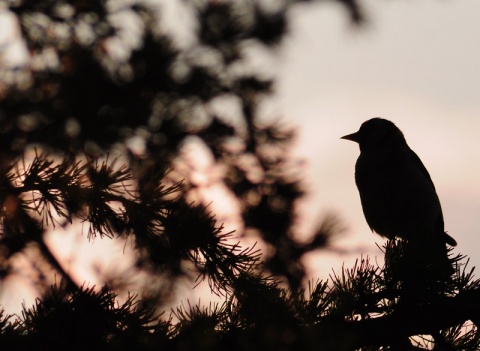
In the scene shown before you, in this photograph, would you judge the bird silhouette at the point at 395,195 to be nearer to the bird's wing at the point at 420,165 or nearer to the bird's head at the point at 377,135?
the bird's wing at the point at 420,165

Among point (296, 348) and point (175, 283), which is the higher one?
point (175, 283)

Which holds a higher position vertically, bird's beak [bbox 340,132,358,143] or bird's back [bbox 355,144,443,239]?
bird's beak [bbox 340,132,358,143]

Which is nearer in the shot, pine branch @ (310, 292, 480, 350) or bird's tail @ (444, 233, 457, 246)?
pine branch @ (310, 292, 480, 350)

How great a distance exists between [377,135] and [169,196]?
2662 millimetres

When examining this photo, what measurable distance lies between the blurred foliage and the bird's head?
498mm

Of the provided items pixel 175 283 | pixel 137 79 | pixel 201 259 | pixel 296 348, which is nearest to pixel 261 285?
pixel 201 259

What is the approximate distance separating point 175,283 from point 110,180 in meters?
2.50

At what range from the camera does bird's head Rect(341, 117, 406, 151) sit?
13.9ft

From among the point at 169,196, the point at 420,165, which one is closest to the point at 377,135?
the point at 420,165

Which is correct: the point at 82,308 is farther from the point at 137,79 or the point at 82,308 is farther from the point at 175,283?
the point at 137,79

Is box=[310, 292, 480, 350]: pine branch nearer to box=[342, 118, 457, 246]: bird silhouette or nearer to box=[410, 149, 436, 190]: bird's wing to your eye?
box=[342, 118, 457, 246]: bird silhouette

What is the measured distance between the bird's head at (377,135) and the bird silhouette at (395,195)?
23 cm

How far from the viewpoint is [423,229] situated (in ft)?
12.1

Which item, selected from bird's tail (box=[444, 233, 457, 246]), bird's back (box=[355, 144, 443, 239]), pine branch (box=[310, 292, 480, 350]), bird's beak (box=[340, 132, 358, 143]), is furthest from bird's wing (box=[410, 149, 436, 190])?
pine branch (box=[310, 292, 480, 350])
